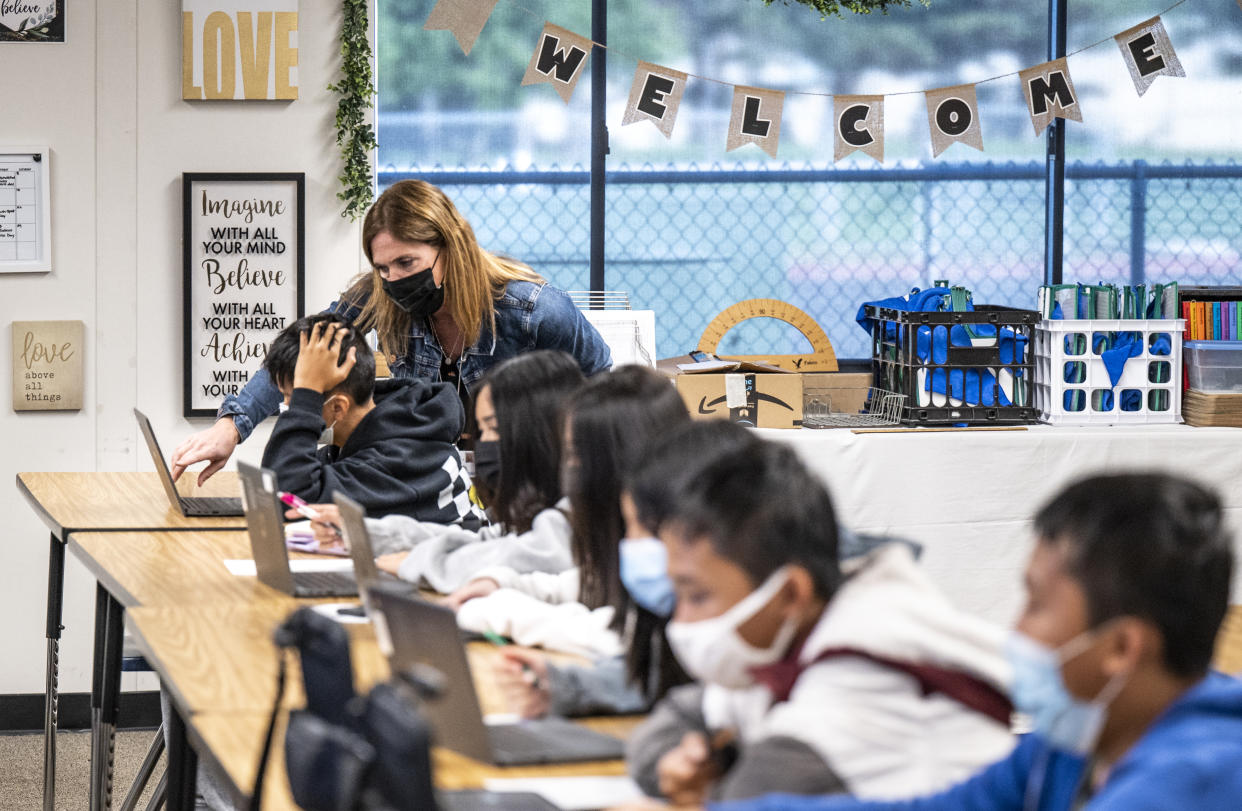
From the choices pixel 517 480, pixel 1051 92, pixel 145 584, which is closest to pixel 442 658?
pixel 517 480

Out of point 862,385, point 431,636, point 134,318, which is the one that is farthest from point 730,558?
point 134,318

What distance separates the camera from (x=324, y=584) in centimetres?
185

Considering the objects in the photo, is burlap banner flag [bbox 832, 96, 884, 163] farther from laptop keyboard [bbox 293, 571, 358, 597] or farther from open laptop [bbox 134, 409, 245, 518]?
laptop keyboard [bbox 293, 571, 358, 597]

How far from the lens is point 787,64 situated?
382cm

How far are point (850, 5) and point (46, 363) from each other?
94.2 inches

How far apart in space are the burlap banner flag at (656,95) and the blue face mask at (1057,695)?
2801 mm

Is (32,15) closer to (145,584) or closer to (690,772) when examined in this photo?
(145,584)

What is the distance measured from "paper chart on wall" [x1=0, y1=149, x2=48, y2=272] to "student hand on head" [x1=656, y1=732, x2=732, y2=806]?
122 inches

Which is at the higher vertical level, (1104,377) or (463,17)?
(463,17)

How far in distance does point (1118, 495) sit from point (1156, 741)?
0.15 metres

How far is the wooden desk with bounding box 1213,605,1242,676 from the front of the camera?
4.98ft

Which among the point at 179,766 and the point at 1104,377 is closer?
the point at 179,766

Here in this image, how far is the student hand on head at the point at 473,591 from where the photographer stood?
1635 millimetres

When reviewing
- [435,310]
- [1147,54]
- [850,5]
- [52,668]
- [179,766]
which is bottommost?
[52,668]
